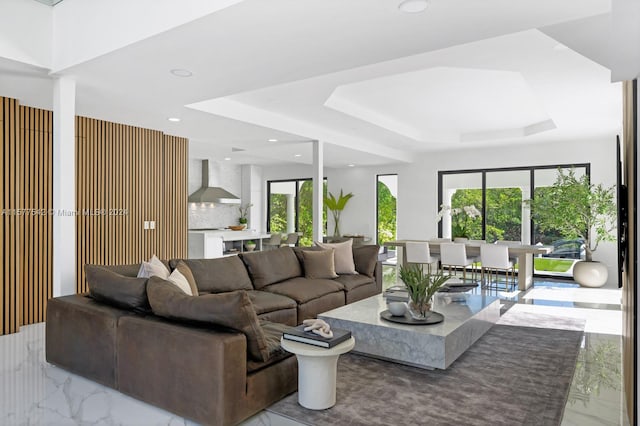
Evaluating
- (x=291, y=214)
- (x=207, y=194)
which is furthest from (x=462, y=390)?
(x=291, y=214)

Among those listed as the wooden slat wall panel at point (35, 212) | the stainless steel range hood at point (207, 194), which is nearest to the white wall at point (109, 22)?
the wooden slat wall panel at point (35, 212)

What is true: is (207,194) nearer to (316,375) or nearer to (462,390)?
(316,375)

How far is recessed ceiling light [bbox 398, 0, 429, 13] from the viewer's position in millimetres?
2504

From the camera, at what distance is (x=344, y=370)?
3.50 metres

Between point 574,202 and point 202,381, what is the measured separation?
7.15 metres

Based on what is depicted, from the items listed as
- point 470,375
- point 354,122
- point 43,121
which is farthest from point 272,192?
point 470,375

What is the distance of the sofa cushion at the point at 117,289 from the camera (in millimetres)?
3062

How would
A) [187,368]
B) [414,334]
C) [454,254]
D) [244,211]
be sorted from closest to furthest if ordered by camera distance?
[187,368] → [414,334] → [454,254] → [244,211]

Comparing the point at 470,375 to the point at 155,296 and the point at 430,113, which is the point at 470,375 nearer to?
the point at 155,296

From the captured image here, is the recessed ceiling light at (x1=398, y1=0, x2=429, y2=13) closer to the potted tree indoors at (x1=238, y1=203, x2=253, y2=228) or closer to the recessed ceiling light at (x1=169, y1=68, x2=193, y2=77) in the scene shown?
the recessed ceiling light at (x1=169, y1=68, x2=193, y2=77)

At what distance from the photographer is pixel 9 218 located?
15.1 ft

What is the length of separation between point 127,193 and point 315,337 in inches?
172

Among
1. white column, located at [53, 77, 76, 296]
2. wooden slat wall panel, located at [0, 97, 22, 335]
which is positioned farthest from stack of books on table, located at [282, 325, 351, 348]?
wooden slat wall panel, located at [0, 97, 22, 335]

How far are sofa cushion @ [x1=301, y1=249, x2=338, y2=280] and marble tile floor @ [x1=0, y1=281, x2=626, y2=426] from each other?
8.96 feet
